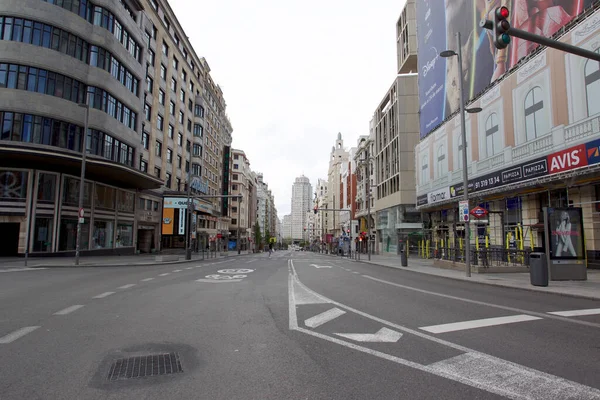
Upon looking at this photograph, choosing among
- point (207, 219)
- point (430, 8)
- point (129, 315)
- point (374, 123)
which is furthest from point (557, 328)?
point (207, 219)

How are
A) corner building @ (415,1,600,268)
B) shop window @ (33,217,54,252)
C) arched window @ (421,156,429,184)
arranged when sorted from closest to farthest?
corner building @ (415,1,600,268) < shop window @ (33,217,54,252) < arched window @ (421,156,429,184)

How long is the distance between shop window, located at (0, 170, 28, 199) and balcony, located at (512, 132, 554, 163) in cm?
3255

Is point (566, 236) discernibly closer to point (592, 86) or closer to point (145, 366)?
point (592, 86)

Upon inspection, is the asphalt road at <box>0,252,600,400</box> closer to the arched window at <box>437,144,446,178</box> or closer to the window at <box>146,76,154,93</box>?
the arched window at <box>437,144,446,178</box>

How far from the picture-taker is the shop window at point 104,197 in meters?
32.4

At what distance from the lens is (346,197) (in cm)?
9000

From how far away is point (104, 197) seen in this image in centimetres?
3344

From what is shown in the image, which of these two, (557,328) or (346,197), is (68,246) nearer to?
(557,328)

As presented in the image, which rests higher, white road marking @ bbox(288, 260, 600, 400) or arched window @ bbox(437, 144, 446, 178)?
arched window @ bbox(437, 144, 446, 178)

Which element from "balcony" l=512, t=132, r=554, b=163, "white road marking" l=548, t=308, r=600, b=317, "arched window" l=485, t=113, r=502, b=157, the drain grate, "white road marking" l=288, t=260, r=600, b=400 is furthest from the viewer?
"arched window" l=485, t=113, r=502, b=157

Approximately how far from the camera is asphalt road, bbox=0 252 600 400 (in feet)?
11.8

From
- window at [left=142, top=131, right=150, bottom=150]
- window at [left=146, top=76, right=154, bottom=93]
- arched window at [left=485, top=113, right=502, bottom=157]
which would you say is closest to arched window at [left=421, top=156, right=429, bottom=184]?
arched window at [left=485, top=113, right=502, bottom=157]

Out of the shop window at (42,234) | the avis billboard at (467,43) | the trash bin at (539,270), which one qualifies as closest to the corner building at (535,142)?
the avis billboard at (467,43)

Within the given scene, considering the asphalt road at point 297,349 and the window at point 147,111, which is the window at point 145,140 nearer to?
the window at point 147,111
